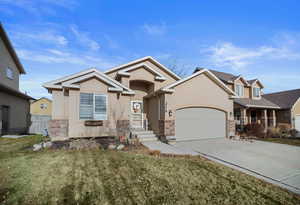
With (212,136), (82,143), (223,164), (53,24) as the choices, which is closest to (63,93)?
(82,143)

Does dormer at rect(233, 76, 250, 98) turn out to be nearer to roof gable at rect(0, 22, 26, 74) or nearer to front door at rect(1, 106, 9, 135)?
front door at rect(1, 106, 9, 135)

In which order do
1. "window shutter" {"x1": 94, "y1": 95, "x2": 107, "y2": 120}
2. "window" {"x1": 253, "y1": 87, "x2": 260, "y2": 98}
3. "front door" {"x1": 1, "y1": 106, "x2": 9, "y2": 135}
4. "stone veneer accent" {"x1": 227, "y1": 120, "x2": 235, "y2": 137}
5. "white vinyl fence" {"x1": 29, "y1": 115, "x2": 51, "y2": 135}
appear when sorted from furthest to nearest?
"window" {"x1": 253, "y1": 87, "x2": 260, "y2": 98}
"white vinyl fence" {"x1": 29, "y1": 115, "x2": 51, "y2": 135}
"front door" {"x1": 1, "y1": 106, "x2": 9, "y2": 135}
"stone veneer accent" {"x1": 227, "y1": 120, "x2": 235, "y2": 137}
"window shutter" {"x1": 94, "y1": 95, "x2": 107, "y2": 120}

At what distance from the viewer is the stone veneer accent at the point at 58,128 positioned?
8788 mm

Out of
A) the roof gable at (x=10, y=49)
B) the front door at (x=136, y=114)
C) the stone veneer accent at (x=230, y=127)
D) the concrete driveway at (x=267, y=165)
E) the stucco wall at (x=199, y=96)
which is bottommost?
the concrete driveway at (x=267, y=165)

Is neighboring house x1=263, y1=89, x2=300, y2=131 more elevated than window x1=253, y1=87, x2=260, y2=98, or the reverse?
window x1=253, y1=87, x2=260, y2=98

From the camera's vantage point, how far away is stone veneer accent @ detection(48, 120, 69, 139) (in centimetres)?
879

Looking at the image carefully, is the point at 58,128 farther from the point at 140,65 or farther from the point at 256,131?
the point at 256,131

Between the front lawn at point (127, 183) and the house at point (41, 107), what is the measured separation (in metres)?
31.1

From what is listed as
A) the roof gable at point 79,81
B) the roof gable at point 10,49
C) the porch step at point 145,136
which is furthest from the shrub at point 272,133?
the roof gable at point 10,49

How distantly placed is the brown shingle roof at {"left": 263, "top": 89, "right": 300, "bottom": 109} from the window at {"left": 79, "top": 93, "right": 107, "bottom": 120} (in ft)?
72.5

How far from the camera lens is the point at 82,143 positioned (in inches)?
319

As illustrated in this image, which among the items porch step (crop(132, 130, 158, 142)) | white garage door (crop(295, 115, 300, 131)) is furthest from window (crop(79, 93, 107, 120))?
white garage door (crop(295, 115, 300, 131))

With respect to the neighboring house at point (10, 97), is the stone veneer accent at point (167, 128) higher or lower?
lower

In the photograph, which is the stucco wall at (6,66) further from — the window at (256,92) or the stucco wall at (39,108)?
the window at (256,92)
